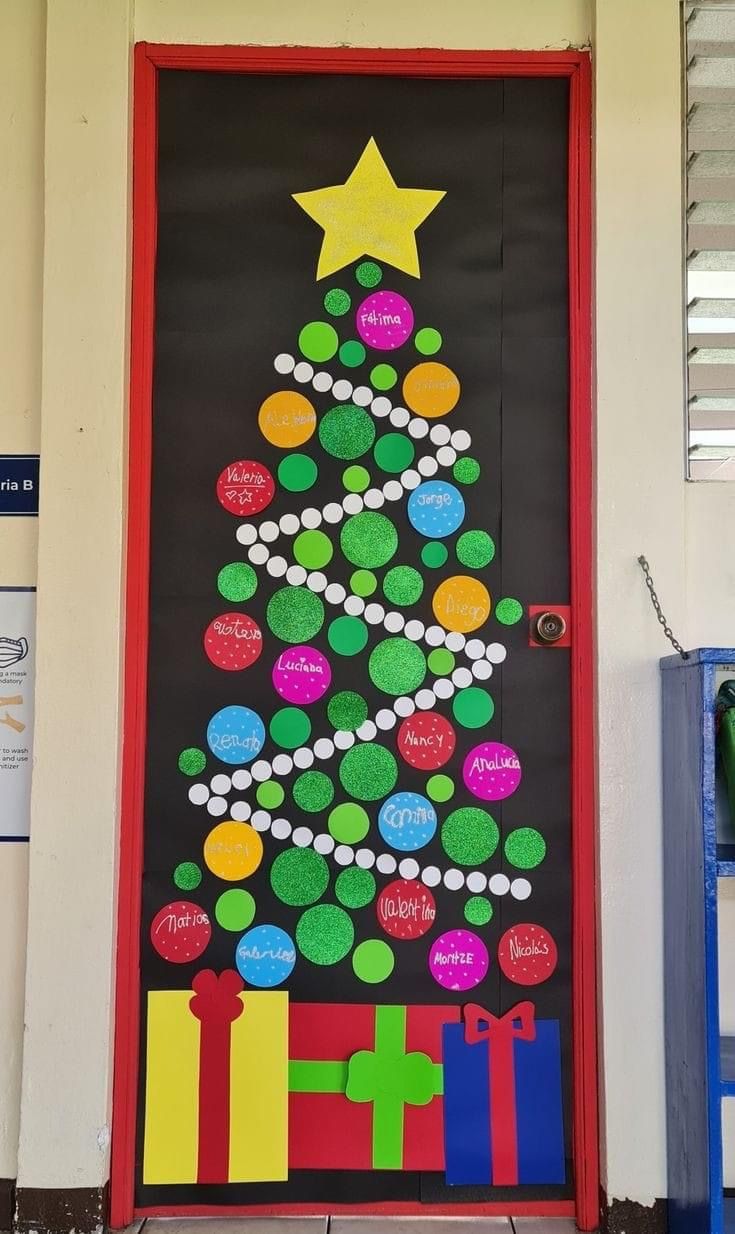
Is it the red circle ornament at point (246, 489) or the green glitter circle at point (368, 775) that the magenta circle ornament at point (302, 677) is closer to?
the green glitter circle at point (368, 775)

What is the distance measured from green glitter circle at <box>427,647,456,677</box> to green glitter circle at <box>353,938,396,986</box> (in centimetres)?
67

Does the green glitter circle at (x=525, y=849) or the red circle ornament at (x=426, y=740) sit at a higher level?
the red circle ornament at (x=426, y=740)

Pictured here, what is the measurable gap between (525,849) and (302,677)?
0.69 metres

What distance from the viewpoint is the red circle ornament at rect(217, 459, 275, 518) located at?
2570 mm

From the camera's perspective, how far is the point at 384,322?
2.59 metres

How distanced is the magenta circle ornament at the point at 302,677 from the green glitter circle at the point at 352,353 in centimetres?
74

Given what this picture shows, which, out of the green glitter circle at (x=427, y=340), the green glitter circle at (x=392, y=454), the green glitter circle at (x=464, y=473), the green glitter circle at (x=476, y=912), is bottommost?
the green glitter circle at (x=476, y=912)

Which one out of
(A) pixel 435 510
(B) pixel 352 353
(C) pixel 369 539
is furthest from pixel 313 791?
(B) pixel 352 353

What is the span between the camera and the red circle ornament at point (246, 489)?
2570 millimetres

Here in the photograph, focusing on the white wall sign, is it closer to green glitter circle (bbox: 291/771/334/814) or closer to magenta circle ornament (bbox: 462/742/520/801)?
green glitter circle (bbox: 291/771/334/814)

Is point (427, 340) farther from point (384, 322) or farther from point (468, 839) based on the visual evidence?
point (468, 839)

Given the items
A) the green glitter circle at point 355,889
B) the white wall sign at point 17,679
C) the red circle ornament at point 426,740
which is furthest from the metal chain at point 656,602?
the white wall sign at point 17,679

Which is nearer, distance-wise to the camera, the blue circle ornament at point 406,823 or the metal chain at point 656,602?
the metal chain at point 656,602

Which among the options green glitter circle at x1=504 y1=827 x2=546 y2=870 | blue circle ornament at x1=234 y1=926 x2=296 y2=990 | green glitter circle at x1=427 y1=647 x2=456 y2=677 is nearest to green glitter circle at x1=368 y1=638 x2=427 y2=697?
green glitter circle at x1=427 y1=647 x2=456 y2=677
